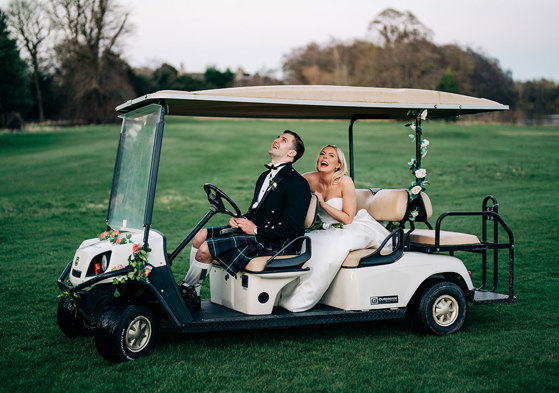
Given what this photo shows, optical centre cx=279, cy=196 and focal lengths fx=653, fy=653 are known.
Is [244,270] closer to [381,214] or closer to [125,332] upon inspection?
[125,332]

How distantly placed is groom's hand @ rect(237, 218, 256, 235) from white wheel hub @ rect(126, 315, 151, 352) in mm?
995

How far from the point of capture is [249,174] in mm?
21312

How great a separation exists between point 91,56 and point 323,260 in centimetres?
4656

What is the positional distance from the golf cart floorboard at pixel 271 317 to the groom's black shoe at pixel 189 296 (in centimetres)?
6

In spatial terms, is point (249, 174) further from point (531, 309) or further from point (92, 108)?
point (92, 108)

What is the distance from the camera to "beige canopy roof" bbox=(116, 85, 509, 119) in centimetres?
457

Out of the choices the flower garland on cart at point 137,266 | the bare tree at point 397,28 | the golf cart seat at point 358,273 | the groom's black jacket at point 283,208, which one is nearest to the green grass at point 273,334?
the golf cart seat at point 358,273

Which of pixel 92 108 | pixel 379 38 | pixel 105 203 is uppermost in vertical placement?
pixel 379 38

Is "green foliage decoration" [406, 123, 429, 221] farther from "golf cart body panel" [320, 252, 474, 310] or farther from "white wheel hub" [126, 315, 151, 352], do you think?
"white wheel hub" [126, 315, 151, 352]

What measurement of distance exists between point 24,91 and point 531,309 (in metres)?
39.8

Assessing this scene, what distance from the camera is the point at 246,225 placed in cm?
498

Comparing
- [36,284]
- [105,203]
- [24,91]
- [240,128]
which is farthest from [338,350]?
[24,91]

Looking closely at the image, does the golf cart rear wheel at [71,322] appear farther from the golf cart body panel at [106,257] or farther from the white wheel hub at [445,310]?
the white wheel hub at [445,310]

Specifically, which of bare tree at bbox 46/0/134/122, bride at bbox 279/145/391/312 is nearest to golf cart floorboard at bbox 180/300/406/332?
bride at bbox 279/145/391/312
